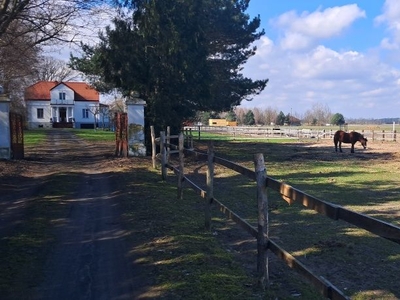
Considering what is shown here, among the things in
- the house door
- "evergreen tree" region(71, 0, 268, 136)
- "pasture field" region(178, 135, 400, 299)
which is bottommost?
"pasture field" region(178, 135, 400, 299)

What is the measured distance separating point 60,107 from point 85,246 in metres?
79.3

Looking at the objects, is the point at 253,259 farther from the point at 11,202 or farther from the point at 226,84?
the point at 226,84

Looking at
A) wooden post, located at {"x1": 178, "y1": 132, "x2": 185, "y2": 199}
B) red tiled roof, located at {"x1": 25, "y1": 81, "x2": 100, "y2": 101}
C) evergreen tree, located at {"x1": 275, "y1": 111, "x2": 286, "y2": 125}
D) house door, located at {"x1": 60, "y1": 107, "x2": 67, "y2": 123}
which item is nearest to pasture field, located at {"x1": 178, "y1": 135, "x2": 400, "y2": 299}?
wooden post, located at {"x1": 178, "y1": 132, "x2": 185, "y2": 199}

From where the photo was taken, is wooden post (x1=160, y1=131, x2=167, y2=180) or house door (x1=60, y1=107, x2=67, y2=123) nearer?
wooden post (x1=160, y1=131, x2=167, y2=180)

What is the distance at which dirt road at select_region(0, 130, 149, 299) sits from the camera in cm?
526

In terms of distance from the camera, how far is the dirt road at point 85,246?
5.26 metres

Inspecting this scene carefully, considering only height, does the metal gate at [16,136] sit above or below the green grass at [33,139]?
above

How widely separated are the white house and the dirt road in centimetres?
6809

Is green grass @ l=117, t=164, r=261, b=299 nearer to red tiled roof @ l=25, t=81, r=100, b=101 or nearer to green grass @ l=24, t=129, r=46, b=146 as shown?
green grass @ l=24, t=129, r=46, b=146

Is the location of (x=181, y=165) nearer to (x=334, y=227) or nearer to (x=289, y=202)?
(x=334, y=227)

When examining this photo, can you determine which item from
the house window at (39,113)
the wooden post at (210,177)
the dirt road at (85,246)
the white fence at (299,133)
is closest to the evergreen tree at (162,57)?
the dirt road at (85,246)

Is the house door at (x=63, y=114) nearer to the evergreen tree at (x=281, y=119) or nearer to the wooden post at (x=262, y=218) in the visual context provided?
the evergreen tree at (x=281, y=119)

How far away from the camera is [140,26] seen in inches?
918

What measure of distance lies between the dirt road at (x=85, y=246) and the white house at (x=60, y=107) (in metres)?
68.1
